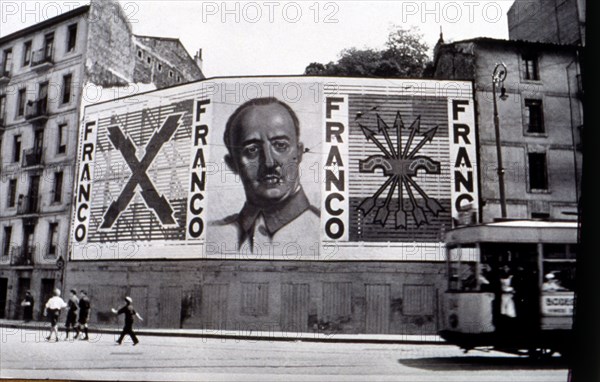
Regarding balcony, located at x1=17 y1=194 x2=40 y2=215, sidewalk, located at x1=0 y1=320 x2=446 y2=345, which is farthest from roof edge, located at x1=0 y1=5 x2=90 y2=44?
sidewalk, located at x1=0 y1=320 x2=446 y2=345

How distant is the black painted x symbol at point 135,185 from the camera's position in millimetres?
6656

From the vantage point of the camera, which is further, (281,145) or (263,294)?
(281,145)

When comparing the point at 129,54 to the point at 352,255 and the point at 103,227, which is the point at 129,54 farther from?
the point at 352,255

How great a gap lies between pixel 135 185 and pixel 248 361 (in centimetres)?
264

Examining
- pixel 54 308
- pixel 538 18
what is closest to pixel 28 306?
pixel 54 308

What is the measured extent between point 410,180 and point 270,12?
266 cm

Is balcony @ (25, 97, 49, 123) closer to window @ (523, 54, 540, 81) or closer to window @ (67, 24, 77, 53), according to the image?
window @ (67, 24, 77, 53)

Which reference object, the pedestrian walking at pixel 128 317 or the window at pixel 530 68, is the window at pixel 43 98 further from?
the window at pixel 530 68

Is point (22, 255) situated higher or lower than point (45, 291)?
higher

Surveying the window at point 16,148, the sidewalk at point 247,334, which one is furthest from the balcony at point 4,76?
the sidewalk at point 247,334

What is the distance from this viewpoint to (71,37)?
23.5ft

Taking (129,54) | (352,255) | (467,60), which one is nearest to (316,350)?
(352,255)

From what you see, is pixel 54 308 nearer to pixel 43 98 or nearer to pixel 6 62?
pixel 43 98

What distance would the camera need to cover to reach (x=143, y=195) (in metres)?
6.66
